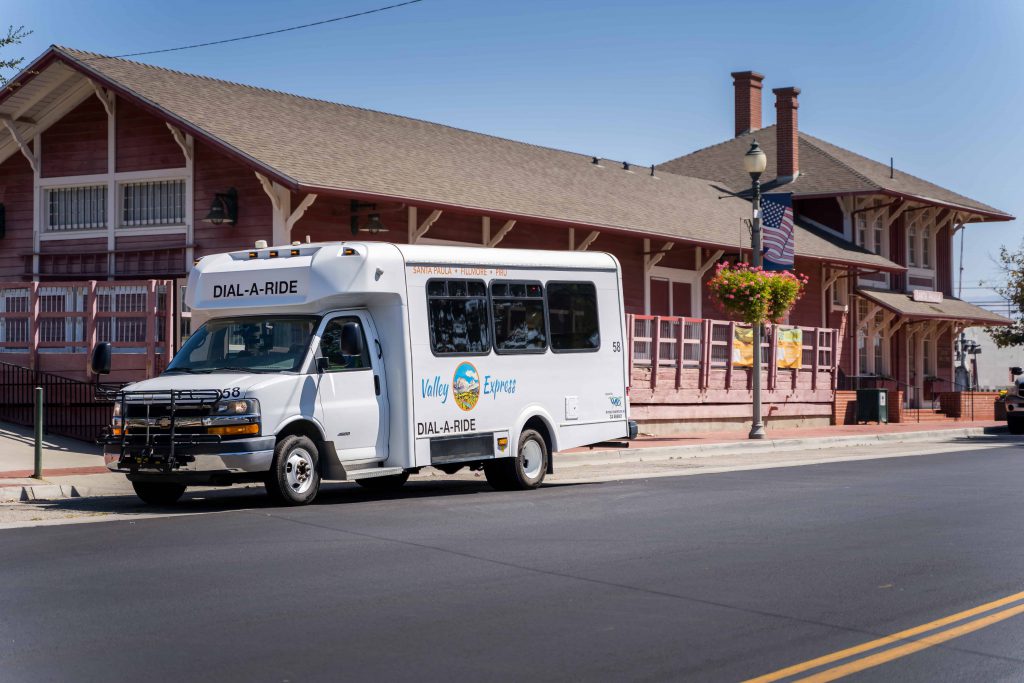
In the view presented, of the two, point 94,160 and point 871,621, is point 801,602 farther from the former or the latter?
point 94,160

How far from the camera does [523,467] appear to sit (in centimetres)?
1594

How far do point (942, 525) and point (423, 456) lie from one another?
5.71 metres

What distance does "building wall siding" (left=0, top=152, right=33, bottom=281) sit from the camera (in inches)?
979

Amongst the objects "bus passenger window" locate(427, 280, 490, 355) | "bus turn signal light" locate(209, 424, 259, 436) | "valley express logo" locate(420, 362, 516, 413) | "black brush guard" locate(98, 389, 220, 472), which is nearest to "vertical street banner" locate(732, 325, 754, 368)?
"valley express logo" locate(420, 362, 516, 413)

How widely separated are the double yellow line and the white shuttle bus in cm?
747

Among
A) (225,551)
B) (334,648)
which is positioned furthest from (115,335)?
(334,648)

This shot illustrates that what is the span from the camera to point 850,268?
3809 centimetres

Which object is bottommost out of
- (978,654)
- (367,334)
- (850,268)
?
(978,654)

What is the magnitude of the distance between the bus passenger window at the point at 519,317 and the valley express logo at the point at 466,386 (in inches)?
23.0

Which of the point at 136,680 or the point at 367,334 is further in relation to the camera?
the point at 367,334

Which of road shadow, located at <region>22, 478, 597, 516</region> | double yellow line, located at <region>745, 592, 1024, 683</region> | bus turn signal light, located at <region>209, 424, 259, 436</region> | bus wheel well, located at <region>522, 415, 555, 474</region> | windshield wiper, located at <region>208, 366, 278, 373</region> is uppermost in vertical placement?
windshield wiper, located at <region>208, 366, 278, 373</region>

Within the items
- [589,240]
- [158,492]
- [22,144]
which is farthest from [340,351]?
[589,240]

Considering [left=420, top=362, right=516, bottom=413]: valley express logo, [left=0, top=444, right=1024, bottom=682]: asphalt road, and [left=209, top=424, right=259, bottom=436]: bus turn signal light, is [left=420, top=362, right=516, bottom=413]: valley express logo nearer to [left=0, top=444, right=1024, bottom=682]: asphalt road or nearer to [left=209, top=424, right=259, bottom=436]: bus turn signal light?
[left=0, top=444, right=1024, bottom=682]: asphalt road

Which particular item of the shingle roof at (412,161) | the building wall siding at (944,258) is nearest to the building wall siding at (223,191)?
the shingle roof at (412,161)
